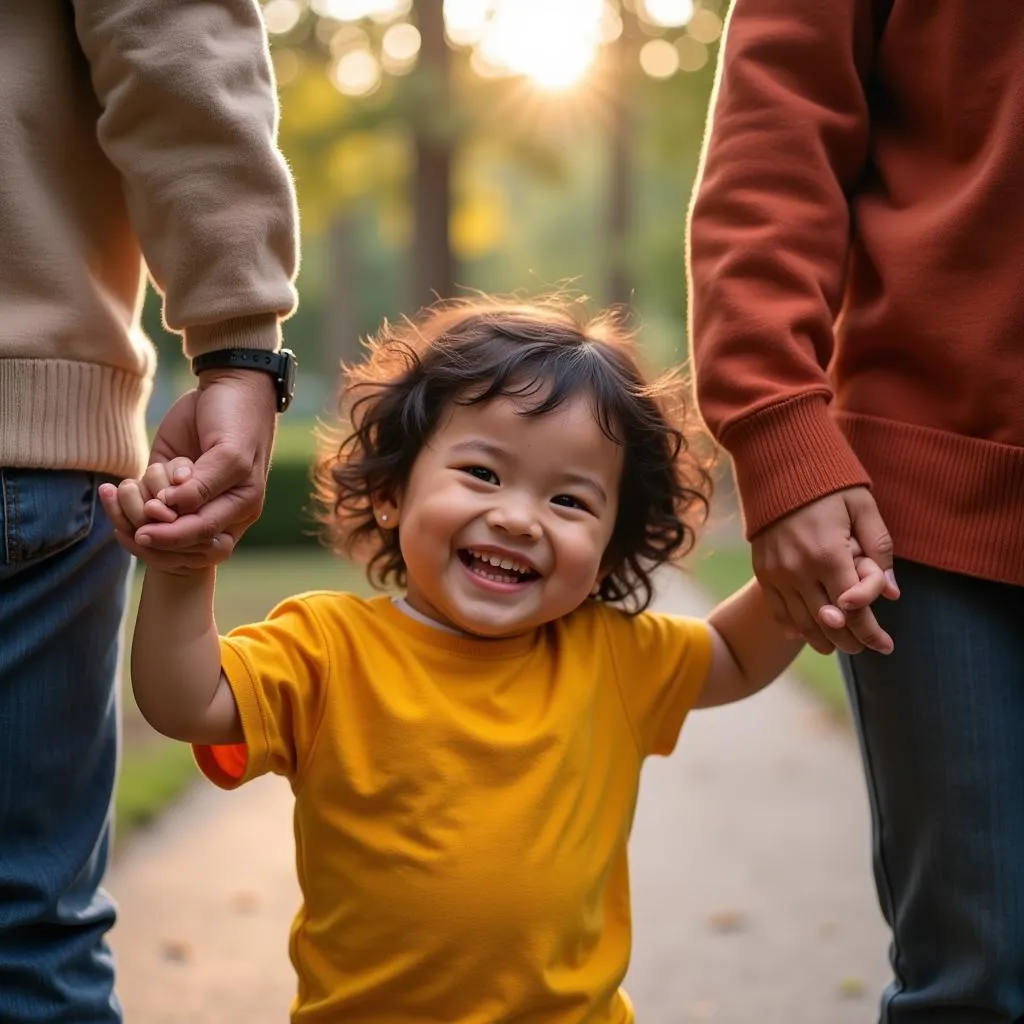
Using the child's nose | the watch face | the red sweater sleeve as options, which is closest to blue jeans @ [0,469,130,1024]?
the watch face

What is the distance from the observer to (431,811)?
199 centimetres

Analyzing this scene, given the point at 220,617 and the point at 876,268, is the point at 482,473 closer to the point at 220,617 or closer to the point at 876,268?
the point at 876,268

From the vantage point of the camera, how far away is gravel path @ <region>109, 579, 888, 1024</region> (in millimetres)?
3326

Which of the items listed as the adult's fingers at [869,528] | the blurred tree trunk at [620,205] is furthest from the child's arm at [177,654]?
the blurred tree trunk at [620,205]

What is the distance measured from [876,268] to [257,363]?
91cm

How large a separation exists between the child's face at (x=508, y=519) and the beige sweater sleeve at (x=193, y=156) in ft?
1.13

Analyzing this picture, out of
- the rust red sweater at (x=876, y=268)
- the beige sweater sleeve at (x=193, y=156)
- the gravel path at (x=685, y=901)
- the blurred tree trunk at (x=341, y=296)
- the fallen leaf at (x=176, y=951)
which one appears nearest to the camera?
the beige sweater sleeve at (x=193, y=156)

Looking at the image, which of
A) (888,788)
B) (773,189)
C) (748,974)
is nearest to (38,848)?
(888,788)

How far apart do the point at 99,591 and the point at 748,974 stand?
2134mm

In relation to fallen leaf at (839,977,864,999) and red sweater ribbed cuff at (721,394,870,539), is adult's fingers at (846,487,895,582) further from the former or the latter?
fallen leaf at (839,977,864,999)

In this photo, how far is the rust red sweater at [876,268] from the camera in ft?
6.47

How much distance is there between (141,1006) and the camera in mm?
3240

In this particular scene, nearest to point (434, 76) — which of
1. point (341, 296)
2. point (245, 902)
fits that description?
point (245, 902)

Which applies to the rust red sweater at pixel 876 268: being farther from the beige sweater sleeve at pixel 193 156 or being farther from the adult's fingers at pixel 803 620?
the beige sweater sleeve at pixel 193 156
